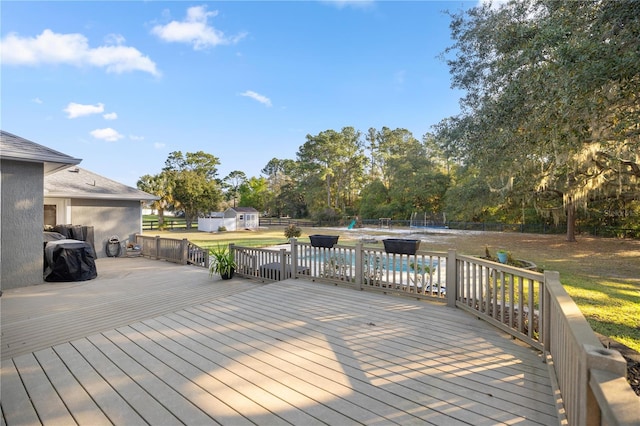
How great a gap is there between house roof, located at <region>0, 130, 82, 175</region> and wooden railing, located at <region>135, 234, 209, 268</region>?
332 cm

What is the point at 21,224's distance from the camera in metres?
5.48

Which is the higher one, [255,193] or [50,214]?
[255,193]

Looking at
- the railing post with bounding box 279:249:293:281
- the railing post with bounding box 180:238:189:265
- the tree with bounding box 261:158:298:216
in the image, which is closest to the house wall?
the railing post with bounding box 180:238:189:265

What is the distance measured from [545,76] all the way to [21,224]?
8950mm

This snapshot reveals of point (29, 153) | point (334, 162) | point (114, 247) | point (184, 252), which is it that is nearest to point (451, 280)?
point (184, 252)

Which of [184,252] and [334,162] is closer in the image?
[184,252]

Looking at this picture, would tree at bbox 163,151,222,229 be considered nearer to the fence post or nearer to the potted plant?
the potted plant

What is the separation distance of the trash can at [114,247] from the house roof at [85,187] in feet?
4.60

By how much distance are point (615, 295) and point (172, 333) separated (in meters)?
8.03

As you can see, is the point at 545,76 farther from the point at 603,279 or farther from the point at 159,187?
the point at 159,187

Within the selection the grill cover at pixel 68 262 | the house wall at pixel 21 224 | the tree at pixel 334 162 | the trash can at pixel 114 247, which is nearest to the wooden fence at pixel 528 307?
the grill cover at pixel 68 262

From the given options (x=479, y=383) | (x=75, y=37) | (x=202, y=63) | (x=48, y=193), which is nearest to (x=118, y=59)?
(x=75, y=37)

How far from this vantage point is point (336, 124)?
34469 mm

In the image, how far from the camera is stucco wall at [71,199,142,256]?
31.9 feet
